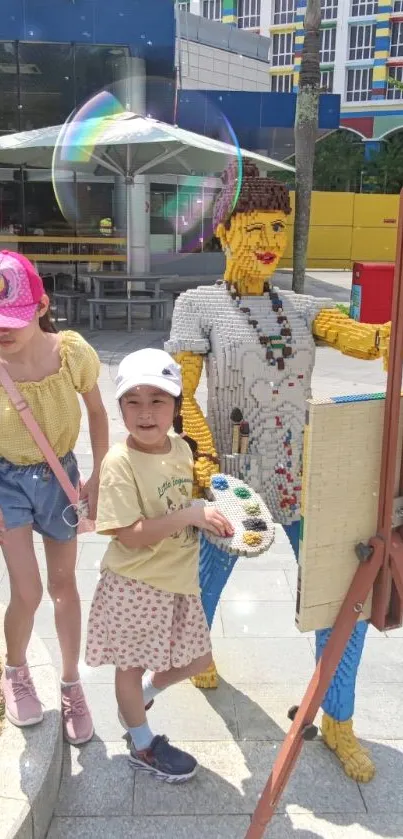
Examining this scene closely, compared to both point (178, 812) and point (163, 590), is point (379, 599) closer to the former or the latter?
point (163, 590)

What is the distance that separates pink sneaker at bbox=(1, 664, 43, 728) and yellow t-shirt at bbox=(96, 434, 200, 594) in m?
0.54

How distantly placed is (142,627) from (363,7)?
140 feet

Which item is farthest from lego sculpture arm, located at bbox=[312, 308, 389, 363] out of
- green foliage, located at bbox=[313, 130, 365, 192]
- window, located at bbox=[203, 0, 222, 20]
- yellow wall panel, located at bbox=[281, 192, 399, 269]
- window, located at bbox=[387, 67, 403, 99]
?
window, located at bbox=[203, 0, 222, 20]

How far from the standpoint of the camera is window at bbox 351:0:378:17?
1469 inches

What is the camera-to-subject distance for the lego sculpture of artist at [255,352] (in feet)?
7.82

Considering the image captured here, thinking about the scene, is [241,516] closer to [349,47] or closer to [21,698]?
[21,698]

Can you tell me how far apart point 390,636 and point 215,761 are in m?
1.10

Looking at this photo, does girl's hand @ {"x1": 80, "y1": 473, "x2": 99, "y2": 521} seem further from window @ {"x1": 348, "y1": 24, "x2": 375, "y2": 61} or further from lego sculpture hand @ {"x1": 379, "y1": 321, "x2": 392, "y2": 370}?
window @ {"x1": 348, "y1": 24, "x2": 375, "y2": 61}

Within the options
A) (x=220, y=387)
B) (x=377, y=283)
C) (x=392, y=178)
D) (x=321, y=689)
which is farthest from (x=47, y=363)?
(x=392, y=178)

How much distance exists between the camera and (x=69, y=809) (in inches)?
82.7

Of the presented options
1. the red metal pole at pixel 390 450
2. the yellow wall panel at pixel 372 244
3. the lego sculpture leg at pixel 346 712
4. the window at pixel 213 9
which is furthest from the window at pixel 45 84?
the window at pixel 213 9

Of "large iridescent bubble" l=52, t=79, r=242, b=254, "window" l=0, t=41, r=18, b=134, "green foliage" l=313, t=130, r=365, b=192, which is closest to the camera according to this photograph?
"large iridescent bubble" l=52, t=79, r=242, b=254

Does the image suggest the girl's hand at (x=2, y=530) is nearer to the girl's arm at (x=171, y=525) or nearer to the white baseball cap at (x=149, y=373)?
the girl's arm at (x=171, y=525)

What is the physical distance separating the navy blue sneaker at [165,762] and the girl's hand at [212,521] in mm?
794
